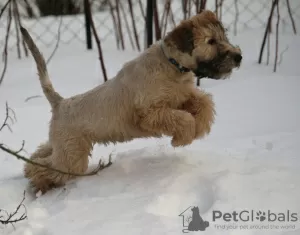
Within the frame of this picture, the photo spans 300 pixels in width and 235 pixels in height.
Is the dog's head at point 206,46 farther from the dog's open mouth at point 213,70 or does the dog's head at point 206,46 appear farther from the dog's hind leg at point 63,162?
the dog's hind leg at point 63,162

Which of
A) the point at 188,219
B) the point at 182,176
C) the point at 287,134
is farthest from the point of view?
the point at 287,134

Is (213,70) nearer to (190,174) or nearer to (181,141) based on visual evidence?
(181,141)

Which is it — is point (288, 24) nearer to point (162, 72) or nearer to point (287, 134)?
point (287, 134)

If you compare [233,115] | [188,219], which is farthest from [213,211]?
[233,115]

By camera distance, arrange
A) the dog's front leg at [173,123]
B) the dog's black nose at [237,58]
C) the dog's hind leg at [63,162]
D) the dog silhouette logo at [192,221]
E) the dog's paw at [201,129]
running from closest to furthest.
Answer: the dog silhouette logo at [192,221]
the dog's black nose at [237,58]
the dog's front leg at [173,123]
the dog's paw at [201,129]
the dog's hind leg at [63,162]

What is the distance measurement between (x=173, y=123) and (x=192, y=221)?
2.49 feet

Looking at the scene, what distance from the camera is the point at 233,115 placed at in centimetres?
423

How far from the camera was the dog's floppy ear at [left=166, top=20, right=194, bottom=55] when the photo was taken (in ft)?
9.08

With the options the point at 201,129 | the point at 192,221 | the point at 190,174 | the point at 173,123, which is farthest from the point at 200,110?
the point at 192,221

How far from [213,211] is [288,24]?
17.2 feet

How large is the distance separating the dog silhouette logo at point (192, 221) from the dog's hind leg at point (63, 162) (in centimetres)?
102

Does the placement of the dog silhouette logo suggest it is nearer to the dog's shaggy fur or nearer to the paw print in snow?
the paw print in snow

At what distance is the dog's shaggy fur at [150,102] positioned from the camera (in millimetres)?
2789

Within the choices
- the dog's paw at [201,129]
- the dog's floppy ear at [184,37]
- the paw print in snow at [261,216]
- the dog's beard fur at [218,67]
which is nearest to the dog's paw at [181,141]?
the dog's paw at [201,129]
